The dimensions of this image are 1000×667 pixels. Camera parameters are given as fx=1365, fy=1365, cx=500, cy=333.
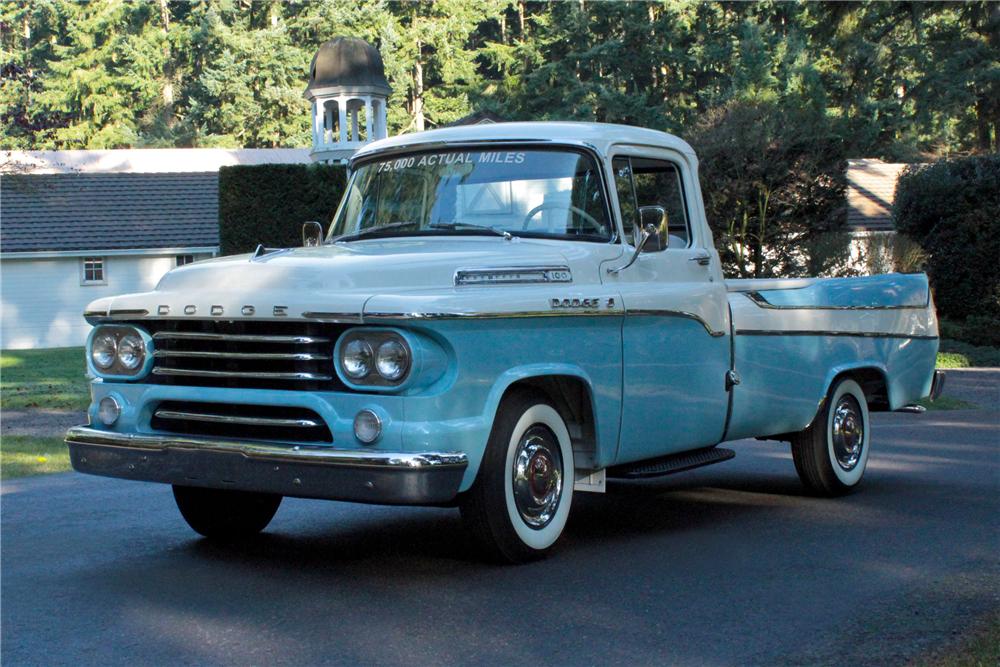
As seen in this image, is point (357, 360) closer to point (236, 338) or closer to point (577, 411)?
point (236, 338)

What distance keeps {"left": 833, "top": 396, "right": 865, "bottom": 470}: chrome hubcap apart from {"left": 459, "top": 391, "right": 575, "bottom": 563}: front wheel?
296cm

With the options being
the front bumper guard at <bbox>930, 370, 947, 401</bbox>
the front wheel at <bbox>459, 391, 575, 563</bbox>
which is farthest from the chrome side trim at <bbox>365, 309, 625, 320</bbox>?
the front bumper guard at <bbox>930, 370, 947, 401</bbox>

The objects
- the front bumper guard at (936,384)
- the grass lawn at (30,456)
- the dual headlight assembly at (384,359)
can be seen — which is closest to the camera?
the dual headlight assembly at (384,359)

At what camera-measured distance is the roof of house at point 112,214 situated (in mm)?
39594

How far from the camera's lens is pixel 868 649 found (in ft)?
17.8

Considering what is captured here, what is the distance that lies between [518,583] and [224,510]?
6.60ft

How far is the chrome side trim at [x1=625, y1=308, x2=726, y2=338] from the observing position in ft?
24.2

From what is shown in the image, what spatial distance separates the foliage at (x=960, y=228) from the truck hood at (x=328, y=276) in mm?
20396

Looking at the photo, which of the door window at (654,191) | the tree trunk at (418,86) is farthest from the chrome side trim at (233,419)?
the tree trunk at (418,86)

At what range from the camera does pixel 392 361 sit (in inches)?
243

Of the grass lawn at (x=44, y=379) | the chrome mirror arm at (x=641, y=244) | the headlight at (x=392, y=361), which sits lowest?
the grass lawn at (x=44, y=379)

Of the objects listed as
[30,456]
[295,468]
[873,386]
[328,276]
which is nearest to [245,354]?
[328,276]

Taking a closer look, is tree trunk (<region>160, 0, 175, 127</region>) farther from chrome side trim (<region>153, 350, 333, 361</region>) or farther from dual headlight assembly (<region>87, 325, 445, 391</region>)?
dual headlight assembly (<region>87, 325, 445, 391</region>)

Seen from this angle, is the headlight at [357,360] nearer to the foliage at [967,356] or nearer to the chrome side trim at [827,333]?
the chrome side trim at [827,333]
